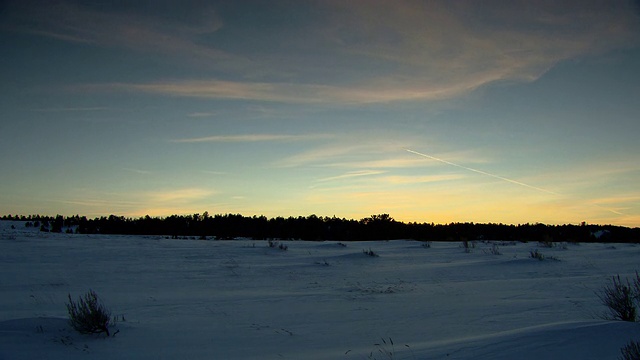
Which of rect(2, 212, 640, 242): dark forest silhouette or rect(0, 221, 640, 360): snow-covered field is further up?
rect(2, 212, 640, 242): dark forest silhouette

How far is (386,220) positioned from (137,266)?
3858 centimetres

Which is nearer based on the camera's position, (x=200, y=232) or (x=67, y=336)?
(x=67, y=336)

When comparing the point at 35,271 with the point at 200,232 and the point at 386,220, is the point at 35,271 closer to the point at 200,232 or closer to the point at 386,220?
the point at 200,232

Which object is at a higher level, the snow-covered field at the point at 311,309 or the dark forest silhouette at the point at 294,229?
the dark forest silhouette at the point at 294,229

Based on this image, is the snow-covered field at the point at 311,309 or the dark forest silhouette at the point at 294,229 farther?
the dark forest silhouette at the point at 294,229

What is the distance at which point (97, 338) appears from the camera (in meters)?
5.09

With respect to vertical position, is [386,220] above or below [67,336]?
above

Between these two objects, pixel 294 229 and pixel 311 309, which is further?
pixel 294 229

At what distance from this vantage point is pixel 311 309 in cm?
679

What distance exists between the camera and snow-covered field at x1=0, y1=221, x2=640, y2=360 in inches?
172

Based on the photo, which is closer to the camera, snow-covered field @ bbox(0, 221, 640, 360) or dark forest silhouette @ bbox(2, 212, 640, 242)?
snow-covered field @ bbox(0, 221, 640, 360)

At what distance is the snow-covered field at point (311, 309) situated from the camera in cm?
438

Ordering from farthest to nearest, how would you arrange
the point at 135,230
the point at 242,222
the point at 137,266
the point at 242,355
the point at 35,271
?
the point at 242,222, the point at 135,230, the point at 137,266, the point at 35,271, the point at 242,355

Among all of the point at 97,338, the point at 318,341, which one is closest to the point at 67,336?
the point at 97,338
